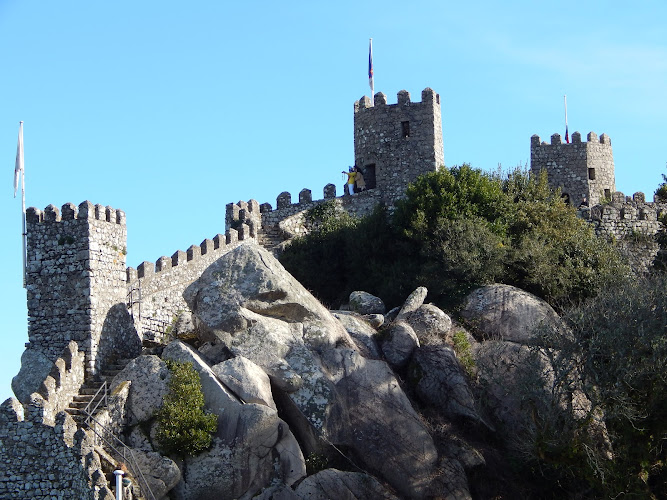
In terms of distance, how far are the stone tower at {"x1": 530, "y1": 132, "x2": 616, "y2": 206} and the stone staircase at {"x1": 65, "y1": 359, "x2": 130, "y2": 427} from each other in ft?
85.2

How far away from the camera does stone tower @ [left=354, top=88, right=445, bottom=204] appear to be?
1908 inches

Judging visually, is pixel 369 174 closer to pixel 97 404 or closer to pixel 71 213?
pixel 71 213

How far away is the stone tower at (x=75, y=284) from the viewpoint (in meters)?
34.6

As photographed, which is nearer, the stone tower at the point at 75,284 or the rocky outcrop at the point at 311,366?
the rocky outcrop at the point at 311,366

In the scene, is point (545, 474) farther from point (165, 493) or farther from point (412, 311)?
point (165, 493)

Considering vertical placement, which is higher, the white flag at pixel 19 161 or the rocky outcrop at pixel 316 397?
the white flag at pixel 19 161

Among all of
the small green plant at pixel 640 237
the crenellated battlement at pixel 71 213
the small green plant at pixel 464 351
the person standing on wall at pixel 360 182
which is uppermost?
the person standing on wall at pixel 360 182

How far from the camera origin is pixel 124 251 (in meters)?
36.1

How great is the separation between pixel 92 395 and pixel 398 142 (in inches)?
777

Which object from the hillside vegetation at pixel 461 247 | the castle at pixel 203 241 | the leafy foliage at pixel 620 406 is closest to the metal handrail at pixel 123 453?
the castle at pixel 203 241

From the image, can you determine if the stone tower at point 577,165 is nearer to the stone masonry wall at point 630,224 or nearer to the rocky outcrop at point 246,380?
the stone masonry wall at point 630,224

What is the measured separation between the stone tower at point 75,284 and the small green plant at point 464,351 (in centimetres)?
919

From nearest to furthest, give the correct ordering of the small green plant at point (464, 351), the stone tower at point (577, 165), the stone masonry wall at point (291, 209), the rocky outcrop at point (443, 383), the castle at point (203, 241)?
the rocky outcrop at point (443, 383) → the castle at point (203, 241) → the small green plant at point (464, 351) → the stone masonry wall at point (291, 209) → the stone tower at point (577, 165)

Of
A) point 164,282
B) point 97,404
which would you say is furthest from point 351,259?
point 97,404
